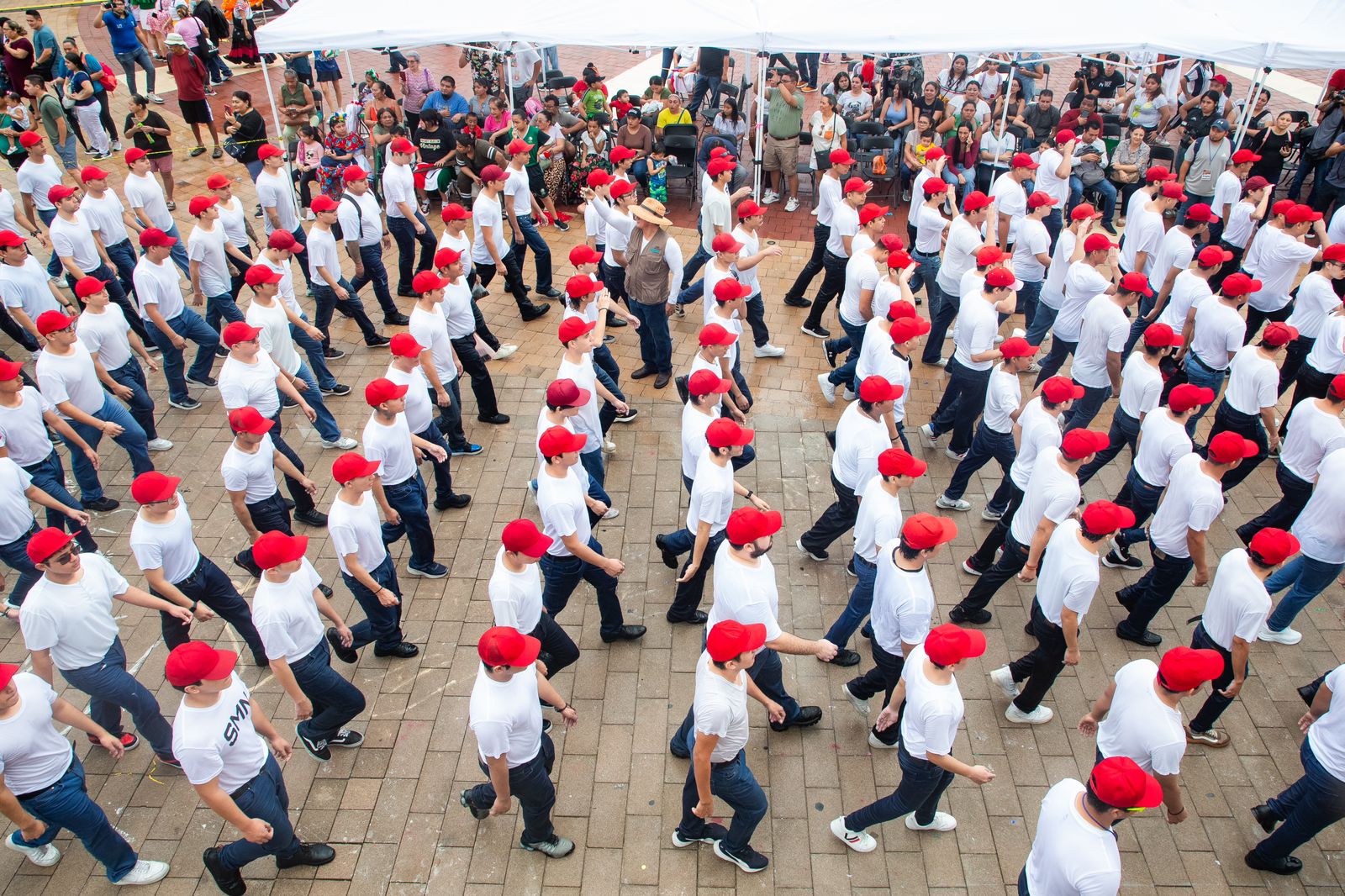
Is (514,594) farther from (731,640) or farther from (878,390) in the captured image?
(878,390)

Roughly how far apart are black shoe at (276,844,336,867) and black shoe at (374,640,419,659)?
1.42 metres

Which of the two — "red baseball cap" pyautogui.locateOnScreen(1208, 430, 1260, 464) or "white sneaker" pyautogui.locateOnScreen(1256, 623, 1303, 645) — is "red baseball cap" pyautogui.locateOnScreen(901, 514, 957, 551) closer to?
"red baseball cap" pyautogui.locateOnScreen(1208, 430, 1260, 464)

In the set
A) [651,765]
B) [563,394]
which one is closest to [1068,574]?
[651,765]

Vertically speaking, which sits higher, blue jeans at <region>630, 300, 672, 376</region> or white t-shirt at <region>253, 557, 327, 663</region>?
white t-shirt at <region>253, 557, 327, 663</region>

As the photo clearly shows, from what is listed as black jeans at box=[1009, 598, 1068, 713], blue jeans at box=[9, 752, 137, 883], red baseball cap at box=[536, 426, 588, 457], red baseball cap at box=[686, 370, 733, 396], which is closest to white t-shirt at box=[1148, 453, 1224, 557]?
black jeans at box=[1009, 598, 1068, 713]

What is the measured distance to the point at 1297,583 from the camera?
575cm

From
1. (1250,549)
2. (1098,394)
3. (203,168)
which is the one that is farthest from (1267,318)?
(203,168)

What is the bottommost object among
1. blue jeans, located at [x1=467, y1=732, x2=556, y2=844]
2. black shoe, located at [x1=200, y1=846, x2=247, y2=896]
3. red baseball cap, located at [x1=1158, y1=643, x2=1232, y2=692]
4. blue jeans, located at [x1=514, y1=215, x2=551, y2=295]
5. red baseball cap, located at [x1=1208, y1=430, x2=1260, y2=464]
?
black shoe, located at [x1=200, y1=846, x2=247, y2=896]

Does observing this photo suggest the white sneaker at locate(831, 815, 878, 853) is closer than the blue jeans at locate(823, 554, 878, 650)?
Yes

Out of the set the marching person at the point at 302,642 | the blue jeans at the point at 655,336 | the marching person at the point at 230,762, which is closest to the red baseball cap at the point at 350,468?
the marching person at the point at 302,642

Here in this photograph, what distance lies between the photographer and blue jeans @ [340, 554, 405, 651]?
5504mm

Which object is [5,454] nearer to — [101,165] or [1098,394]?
[1098,394]

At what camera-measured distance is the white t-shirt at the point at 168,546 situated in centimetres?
501

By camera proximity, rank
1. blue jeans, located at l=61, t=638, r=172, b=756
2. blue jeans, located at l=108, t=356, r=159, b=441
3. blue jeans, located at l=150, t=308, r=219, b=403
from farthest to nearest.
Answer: blue jeans, located at l=150, t=308, r=219, b=403
blue jeans, located at l=108, t=356, r=159, b=441
blue jeans, located at l=61, t=638, r=172, b=756
